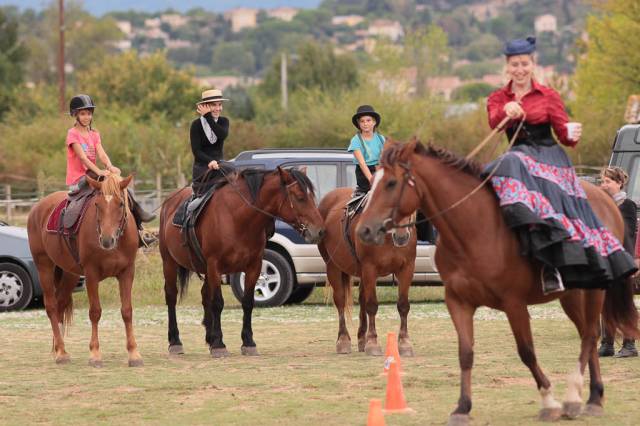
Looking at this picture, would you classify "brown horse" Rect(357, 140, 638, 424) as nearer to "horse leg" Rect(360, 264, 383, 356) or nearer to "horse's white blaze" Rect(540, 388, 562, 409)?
"horse's white blaze" Rect(540, 388, 562, 409)

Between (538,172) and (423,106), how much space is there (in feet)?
153

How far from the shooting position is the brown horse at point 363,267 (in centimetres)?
1508

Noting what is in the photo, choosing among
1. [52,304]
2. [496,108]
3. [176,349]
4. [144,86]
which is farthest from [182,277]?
[144,86]

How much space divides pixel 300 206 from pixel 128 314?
6.94 ft

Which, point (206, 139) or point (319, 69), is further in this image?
point (319, 69)

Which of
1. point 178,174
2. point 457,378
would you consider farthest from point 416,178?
point 178,174

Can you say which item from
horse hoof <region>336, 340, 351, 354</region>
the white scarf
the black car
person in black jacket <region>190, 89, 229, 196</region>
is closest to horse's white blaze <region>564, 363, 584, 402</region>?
horse hoof <region>336, 340, 351, 354</region>

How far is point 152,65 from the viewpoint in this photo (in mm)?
84750

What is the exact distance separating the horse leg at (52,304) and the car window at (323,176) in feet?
19.5

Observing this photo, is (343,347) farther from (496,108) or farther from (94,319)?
(496,108)

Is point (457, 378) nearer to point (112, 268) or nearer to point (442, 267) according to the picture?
point (442, 267)

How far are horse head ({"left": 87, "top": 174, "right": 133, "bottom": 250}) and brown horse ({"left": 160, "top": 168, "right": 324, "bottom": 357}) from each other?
4.22 ft

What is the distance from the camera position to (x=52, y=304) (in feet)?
51.5

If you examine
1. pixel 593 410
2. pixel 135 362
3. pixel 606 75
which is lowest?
pixel 135 362
